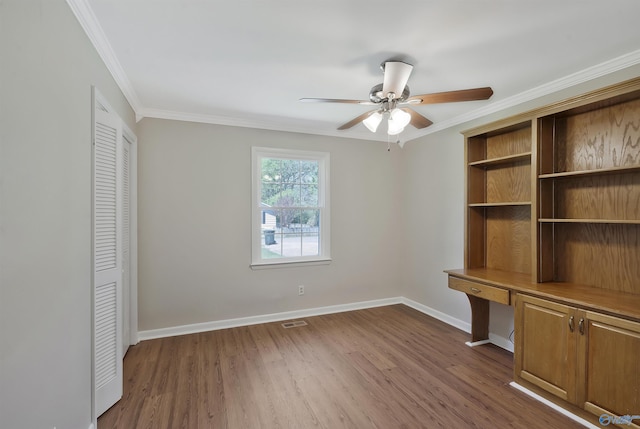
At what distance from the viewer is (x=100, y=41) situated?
1.95 meters

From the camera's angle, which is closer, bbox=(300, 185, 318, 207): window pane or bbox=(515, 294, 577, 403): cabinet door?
bbox=(515, 294, 577, 403): cabinet door

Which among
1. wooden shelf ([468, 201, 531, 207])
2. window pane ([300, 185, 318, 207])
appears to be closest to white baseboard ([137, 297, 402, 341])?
window pane ([300, 185, 318, 207])

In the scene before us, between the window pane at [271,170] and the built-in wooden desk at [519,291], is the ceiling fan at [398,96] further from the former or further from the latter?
the window pane at [271,170]

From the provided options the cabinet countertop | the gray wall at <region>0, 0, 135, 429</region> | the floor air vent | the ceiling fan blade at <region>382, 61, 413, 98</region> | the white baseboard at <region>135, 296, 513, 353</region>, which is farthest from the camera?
the floor air vent

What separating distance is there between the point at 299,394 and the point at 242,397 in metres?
0.43

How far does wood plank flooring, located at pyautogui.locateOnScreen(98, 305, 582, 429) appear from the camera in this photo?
Answer: 6.73 ft

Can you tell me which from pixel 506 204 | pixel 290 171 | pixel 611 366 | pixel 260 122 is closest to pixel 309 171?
pixel 290 171

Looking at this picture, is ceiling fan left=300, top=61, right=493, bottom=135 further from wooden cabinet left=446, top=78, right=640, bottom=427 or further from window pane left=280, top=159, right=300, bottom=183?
window pane left=280, top=159, right=300, bottom=183

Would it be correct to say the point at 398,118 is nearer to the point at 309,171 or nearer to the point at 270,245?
the point at 309,171

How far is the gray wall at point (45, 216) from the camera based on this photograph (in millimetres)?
1084

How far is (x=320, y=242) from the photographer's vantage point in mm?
4234

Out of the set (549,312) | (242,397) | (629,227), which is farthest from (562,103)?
(242,397)

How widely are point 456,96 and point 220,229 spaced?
2824 millimetres

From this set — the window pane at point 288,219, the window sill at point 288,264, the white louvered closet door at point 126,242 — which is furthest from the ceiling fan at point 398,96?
the window sill at point 288,264
